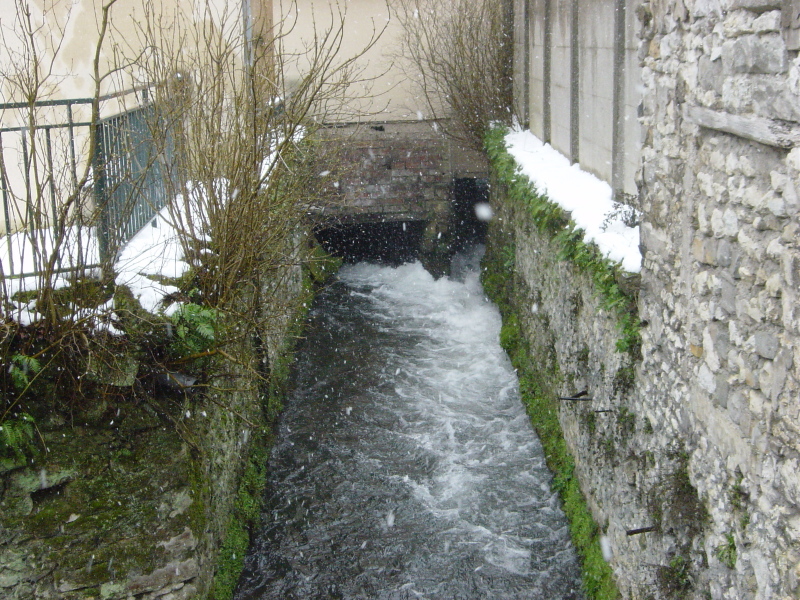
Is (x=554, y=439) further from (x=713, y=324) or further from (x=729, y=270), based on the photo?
(x=729, y=270)

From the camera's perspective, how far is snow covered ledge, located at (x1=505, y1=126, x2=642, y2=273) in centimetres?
535

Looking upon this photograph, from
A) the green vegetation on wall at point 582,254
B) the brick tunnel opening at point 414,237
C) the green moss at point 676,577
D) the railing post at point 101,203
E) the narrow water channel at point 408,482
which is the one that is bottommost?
the narrow water channel at point 408,482

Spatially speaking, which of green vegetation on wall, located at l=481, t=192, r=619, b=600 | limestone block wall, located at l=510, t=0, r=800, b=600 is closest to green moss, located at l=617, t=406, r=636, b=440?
limestone block wall, located at l=510, t=0, r=800, b=600

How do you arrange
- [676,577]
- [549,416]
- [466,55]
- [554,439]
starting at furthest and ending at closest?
[466,55] < [549,416] < [554,439] < [676,577]

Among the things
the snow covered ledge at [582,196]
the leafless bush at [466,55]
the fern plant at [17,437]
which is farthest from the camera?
the leafless bush at [466,55]

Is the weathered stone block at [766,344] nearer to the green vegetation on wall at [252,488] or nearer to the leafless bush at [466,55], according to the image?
the green vegetation on wall at [252,488]

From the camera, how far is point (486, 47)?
42.1ft

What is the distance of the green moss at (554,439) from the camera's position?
227 inches

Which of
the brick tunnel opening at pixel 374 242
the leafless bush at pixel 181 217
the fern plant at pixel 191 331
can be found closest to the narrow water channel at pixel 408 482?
the leafless bush at pixel 181 217

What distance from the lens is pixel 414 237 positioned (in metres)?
15.6

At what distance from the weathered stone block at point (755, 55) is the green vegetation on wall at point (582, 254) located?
1.90 meters

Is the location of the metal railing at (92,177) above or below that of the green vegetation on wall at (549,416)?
above

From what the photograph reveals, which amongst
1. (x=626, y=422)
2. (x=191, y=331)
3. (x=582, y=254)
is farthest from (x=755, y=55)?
(x=191, y=331)

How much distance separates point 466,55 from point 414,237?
13.2ft
